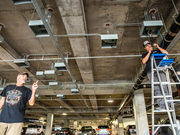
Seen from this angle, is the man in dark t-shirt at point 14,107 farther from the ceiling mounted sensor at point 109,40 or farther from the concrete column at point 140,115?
the concrete column at point 140,115

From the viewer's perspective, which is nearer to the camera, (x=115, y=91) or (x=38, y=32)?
(x=38, y=32)

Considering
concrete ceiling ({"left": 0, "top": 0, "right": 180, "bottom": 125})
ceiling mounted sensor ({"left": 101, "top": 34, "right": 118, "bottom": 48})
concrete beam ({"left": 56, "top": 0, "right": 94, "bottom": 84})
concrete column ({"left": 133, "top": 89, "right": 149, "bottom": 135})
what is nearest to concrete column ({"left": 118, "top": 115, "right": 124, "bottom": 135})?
concrete column ({"left": 133, "top": 89, "right": 149, "bottom": 135})

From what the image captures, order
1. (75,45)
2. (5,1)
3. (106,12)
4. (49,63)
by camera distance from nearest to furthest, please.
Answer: (5,1) → (106,12) → (75,45) → (49,63)

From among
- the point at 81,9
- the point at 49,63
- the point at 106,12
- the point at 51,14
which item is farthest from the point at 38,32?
the point at 49,63

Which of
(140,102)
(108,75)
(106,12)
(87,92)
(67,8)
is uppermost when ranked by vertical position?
(106,12)

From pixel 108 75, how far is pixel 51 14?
6.05 meters

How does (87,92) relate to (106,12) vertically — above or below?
below

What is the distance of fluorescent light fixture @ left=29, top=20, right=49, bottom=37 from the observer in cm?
388

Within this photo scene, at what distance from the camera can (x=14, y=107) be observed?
2.34m

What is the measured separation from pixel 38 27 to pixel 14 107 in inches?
106

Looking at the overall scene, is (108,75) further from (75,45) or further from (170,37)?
(170,37)

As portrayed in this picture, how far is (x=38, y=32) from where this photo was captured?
432 cm

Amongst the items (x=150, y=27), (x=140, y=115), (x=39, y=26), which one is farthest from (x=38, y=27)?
(x=140, y=115)

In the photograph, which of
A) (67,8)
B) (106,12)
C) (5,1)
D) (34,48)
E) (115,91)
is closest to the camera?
(67,8)
